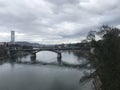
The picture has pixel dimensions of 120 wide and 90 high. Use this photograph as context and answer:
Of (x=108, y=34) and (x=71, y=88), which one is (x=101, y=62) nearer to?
(x=108, y=34)

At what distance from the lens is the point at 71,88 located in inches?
906

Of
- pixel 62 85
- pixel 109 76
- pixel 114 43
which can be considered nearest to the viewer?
pixel 109 76

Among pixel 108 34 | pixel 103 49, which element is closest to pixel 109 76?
pixel 103 49

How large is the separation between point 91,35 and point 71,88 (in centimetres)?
714

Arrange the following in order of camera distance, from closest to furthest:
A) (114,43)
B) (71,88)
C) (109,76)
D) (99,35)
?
(109,76)
(114,43)
(99,35)
(71,88)

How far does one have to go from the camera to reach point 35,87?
23.8m

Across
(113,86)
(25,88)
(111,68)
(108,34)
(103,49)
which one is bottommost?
(25,88)

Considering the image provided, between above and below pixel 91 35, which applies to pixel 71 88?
below

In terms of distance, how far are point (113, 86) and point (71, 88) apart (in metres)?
9.82

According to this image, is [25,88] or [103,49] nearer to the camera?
[103,49]

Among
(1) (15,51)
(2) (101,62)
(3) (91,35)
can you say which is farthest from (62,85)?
(1) (15,51)

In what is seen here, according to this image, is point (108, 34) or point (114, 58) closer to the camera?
point (114, 58)

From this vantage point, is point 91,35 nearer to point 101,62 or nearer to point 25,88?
point 101,62

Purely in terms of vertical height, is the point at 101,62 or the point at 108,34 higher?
the point at 108,34
